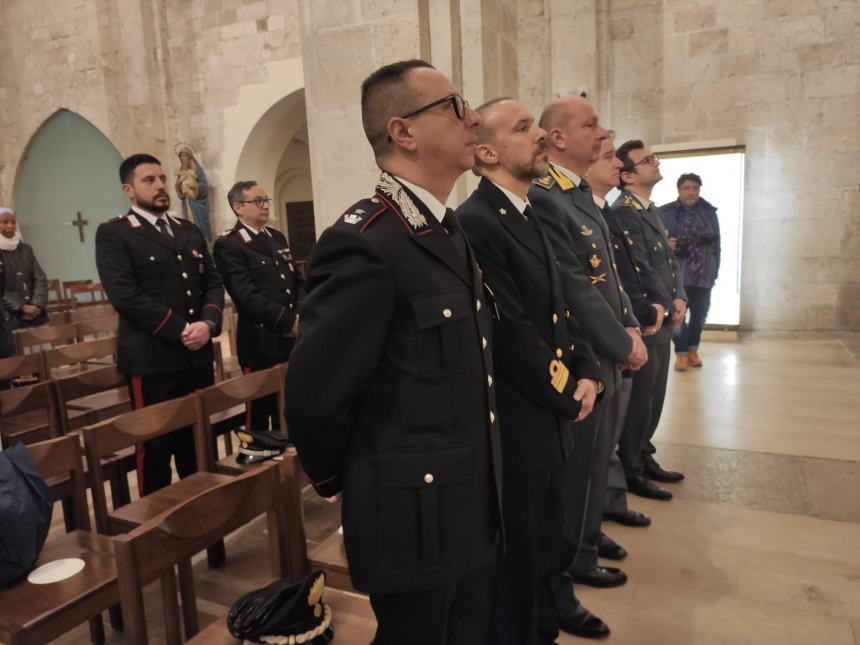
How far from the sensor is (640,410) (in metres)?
3.09

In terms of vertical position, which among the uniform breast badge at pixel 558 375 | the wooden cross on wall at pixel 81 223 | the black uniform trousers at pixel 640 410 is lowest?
the black uniform trousers at pixel 640 410

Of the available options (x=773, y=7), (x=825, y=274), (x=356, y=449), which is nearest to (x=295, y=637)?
(x=356, y=449)

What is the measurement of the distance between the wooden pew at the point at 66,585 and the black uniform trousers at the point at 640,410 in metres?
2.28

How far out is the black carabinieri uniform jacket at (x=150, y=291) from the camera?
284 centimetres

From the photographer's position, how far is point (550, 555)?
1761mm

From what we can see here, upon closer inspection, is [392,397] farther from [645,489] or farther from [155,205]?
[645,489]

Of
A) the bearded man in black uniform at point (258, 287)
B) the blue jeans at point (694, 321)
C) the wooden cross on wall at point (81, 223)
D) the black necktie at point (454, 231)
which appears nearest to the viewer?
the black necktie at point (454, 231)

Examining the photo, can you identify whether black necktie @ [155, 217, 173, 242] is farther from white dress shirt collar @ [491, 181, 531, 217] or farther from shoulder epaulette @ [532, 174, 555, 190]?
white dress shirt collar @ [491, 181, 531, 217]

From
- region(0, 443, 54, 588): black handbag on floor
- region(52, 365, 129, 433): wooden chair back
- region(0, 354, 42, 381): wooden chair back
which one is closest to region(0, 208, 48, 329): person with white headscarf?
region(0, 354, 42, 381): wooden chair back

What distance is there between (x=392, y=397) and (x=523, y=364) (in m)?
0.48

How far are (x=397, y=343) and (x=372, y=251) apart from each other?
0.18m

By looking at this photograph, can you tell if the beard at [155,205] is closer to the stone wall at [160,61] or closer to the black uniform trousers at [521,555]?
the black uniform trousers at [521,555]

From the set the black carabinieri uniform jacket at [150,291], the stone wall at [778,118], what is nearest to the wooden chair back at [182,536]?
the black carabinieri uniform jacket at [150,291]

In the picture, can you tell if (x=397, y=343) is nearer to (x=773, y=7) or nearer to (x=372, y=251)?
(x=372, y=251)
